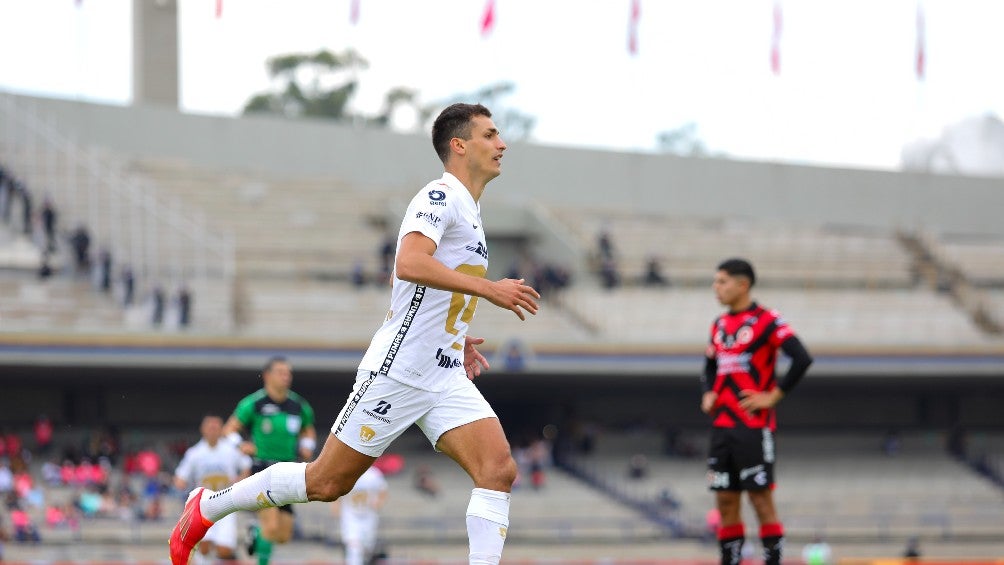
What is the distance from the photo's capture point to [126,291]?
32.5 metres

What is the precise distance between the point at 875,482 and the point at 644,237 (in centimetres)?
1063

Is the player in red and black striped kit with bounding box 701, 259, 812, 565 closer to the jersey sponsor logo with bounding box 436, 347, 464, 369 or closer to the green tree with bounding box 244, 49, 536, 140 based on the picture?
the jersey sponsor logo with bounding box 436, 347, 464, 369

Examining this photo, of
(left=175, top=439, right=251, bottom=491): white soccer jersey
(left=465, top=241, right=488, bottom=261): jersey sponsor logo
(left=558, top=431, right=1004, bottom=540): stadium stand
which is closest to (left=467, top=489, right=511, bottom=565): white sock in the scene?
(left=465, top=241, right=488, bottom=261): jersey sponsor logo

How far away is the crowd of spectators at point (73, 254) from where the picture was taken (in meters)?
32.6

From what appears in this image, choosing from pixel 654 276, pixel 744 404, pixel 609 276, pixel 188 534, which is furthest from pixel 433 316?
pixel 654 276

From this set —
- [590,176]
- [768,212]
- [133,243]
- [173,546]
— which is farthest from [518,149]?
[173,546]

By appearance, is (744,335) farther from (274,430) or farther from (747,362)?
(274,430)

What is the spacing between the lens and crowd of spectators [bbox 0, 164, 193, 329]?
32.6 metres

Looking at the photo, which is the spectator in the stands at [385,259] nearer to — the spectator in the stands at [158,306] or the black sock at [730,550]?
the spectator in the stands at [158,306]

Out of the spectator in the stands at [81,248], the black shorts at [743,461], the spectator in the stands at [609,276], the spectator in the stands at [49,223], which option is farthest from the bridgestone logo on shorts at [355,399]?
the spectator in the stands at [609,276]

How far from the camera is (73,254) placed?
1341 inches

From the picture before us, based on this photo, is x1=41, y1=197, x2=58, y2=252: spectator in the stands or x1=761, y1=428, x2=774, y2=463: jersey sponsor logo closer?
x1=761, y1=428, x2=774, y2=463: jersey sponsor logo

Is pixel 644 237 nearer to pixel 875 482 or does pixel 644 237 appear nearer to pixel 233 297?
pixel 875 482

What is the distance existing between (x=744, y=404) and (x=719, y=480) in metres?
0.58
